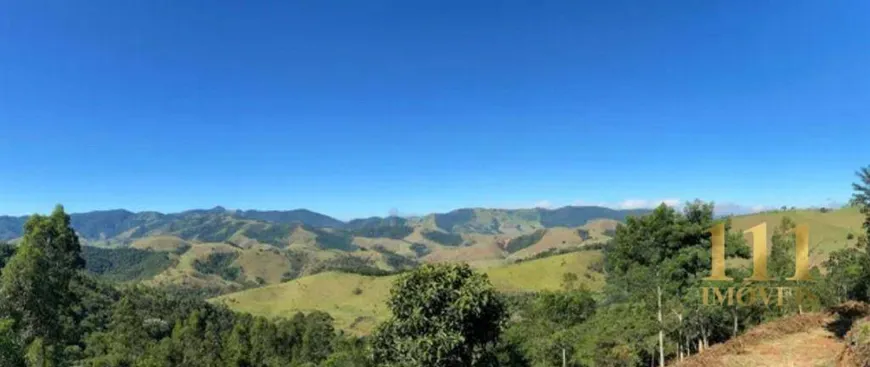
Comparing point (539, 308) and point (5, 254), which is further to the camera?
point (5, 254)

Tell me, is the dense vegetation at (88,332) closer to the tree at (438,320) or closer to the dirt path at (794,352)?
the tree at (438,320)

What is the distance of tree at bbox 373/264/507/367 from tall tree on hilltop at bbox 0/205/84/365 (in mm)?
22387

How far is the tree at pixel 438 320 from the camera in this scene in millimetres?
24922

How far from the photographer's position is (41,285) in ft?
113

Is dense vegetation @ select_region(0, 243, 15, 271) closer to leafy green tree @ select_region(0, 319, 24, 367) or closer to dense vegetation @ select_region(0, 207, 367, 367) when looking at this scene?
dense vegetation @ select_region(0, 207, 367, 367)

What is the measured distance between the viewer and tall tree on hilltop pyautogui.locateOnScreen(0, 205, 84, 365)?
110 feet

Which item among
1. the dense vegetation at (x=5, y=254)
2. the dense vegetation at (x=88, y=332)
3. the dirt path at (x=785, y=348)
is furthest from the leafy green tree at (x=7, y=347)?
the dense vegetation at (x=5, y=254)

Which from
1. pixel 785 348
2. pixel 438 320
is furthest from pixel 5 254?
pixel 785 348

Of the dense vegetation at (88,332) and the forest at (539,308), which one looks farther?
the dense vegetation at (88,332)

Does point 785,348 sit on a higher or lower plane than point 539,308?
higher

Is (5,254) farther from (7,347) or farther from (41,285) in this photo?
(7,347)

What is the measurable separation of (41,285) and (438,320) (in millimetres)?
25634

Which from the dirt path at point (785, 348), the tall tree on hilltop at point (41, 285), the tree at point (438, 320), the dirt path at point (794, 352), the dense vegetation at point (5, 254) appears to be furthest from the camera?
the dense vegetation at point (5, 254)

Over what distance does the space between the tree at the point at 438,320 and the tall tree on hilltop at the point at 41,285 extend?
2239 centimetres
